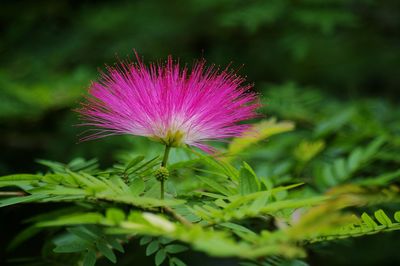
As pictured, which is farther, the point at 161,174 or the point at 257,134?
the point at 257,134

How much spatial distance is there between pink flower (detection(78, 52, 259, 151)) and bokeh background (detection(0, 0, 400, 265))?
4.78 ft

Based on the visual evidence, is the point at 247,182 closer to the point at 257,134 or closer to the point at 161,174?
the point at 161,174

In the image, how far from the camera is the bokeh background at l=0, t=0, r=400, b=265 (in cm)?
296

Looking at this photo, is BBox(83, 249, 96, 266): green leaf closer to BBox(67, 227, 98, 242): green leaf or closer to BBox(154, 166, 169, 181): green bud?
BBox(67, 227, 98, 242): green leaf

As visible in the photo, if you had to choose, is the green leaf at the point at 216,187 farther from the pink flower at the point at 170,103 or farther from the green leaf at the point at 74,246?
the green leaf at the point at 74,246

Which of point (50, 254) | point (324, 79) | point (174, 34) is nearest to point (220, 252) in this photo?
point (50, 254)

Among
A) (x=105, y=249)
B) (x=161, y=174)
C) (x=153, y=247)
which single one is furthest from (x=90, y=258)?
(x=161, y=174)

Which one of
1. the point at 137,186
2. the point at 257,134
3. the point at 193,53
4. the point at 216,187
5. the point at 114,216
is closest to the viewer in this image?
the point at 114,216

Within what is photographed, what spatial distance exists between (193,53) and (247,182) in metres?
2.92

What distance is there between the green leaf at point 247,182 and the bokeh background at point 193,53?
1.51m

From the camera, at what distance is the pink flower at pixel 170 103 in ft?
3.93

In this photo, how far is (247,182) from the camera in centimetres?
119

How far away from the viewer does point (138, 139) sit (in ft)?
7.97

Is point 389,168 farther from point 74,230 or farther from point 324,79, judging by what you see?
point 324,79
